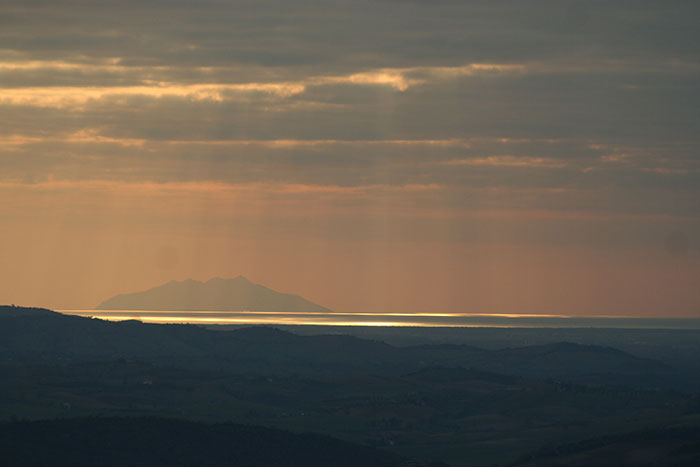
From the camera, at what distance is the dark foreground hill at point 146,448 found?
175 m

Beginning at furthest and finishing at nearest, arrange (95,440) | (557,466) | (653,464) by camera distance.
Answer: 1. (95,440)
2. (557,466)
3. (653,464)

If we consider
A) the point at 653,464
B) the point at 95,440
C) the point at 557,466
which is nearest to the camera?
the point at 653,464

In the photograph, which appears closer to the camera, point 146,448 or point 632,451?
point 632,451

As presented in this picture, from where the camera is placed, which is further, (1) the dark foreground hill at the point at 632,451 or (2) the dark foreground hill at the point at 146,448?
(2) the dark foreground hill at the point at 146,448

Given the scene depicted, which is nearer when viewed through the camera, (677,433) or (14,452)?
(14,452)

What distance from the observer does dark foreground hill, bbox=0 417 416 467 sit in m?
175

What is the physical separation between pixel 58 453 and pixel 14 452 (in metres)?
8.25

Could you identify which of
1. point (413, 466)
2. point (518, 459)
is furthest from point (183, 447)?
point (518, 459)

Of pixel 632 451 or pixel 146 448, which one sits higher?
pixel 632 451

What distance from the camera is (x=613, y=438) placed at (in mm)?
198000

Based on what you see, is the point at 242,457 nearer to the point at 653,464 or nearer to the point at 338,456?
the point at 338,456

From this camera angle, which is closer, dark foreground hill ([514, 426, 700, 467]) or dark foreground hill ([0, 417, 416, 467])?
dark foreground hill ([514, 426, 700, 467])

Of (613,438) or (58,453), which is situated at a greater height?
(613,438)

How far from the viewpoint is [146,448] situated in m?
185
